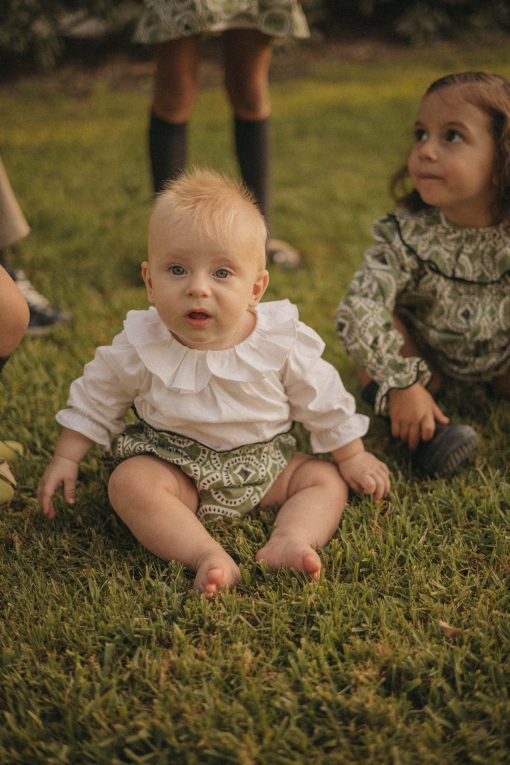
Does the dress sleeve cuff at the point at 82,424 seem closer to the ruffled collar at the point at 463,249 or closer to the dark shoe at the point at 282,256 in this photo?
the ruffled collar at the point at 463,249

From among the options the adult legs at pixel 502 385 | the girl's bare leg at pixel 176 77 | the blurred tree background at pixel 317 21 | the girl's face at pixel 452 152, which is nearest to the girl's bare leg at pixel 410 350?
the adult legs at pixel 502 385

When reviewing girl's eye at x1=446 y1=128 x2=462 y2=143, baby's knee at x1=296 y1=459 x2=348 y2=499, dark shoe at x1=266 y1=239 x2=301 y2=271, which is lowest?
dark shoe at x1=266 y1=239 x2=301 y2=271

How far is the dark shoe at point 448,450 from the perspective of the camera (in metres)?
2.06

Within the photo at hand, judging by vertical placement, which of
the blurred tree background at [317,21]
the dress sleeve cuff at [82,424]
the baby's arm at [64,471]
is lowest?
the blurred tree background at [317,21]

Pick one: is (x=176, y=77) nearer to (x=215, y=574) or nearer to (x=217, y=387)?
(x=217, y=387)

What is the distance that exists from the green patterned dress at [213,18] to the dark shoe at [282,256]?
972 millimetres

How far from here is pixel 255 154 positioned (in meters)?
3.29

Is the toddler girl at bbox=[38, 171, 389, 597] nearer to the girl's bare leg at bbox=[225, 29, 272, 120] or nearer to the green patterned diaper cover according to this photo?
the green patterned diaper cover

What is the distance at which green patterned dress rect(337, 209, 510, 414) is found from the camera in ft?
7.37

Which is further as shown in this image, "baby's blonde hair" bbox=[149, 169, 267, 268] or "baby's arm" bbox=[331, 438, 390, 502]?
"baby's arm" bbox=[331, 438, 390, 502]

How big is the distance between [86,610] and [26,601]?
0.47ft

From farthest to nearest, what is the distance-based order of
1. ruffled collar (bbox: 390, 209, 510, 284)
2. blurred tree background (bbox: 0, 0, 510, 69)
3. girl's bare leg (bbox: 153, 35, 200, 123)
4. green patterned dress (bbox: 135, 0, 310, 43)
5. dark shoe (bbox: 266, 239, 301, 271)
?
blurred tree background (bbox: 0, 0, 510, 69), dark shoe (bbox: 266, 239, 301, 271), girl's bare leg (bbox: 153, 35, 200, 123), green patterned dress (bbox: 135, 0, 310, 43), ruffled collar (bbox: 390, 209, 510, 284)

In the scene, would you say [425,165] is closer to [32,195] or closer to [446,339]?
[446,339]

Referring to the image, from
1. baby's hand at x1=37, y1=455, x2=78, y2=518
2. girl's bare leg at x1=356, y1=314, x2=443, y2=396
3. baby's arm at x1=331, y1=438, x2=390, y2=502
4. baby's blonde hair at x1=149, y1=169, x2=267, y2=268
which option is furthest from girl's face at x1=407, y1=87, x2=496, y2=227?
baby's hand at x1=37, y1=455, x2=78, y2=518
